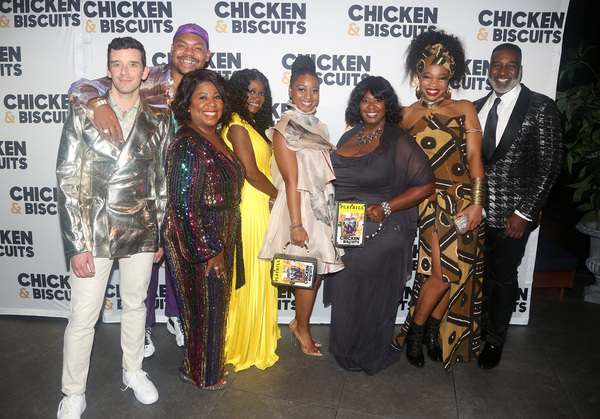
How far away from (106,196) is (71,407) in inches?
48.9

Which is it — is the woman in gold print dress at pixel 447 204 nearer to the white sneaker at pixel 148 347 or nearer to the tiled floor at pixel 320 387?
the tiled floor at pixel 320 387

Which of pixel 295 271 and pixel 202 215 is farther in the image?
pixel 295 271

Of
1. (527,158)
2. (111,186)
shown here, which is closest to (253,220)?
(111,186)

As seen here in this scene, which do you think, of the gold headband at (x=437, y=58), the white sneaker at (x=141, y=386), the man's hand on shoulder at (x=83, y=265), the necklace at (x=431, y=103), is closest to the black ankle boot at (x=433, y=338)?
the necklace at (x=431, y=103)

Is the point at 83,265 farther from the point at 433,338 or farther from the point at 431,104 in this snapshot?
the point at 433,338

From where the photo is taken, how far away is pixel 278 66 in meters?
3.64

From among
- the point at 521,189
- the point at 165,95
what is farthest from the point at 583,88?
the point at 165,95

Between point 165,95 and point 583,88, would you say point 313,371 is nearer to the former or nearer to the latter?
point 165,95

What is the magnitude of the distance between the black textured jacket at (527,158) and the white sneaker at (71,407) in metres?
3.05

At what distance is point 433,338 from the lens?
3.37 metres

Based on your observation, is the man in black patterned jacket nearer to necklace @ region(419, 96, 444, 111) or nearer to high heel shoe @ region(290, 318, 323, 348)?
necklace @ region(419, 96, 444, 111)

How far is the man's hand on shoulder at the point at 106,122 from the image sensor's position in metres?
2.37

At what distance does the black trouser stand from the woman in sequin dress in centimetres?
192

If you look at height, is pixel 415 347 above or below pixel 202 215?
below
